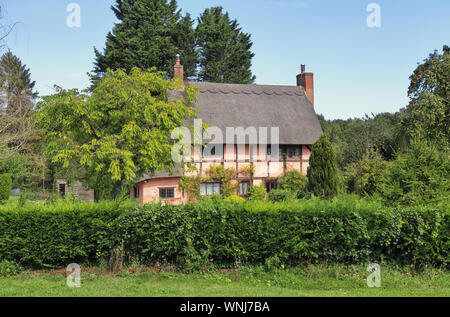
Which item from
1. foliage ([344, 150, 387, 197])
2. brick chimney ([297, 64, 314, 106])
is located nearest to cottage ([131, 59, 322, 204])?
brick chimney ([297, 64, 314, 106])

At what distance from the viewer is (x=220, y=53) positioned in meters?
37.3

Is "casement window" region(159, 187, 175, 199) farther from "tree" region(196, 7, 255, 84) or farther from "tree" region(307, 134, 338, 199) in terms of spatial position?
"tree" region(196, 7, 255, 84)

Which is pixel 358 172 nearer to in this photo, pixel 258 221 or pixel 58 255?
pixel 258 221

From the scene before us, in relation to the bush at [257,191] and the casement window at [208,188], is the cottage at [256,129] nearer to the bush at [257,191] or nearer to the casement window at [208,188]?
the casement window at [208,188]

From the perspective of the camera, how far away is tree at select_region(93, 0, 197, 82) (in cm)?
3228

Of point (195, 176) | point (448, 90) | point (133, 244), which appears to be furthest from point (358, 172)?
point (133, 244)

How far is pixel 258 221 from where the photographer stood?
8.01 m

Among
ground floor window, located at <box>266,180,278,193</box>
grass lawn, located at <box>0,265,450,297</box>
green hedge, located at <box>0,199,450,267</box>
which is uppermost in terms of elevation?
ground floor window, located at <box>266,180,278,193</box>

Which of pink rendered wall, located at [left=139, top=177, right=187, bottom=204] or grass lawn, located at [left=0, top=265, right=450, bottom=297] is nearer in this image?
grass lawn, located at [left=0, top=265, right=450, bottom=297]

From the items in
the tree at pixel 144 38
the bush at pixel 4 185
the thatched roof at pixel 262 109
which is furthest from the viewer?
the tree at pixel 144 38

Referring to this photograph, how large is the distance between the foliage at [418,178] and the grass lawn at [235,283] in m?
2.09

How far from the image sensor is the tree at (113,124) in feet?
38.1

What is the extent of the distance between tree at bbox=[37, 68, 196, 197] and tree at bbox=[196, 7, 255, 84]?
79.9 feet

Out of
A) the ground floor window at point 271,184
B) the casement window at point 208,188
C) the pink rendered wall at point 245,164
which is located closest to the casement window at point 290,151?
the pink rendered wall at point 245,164
